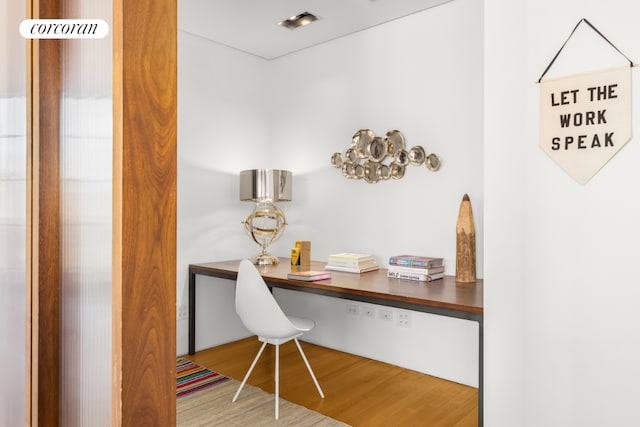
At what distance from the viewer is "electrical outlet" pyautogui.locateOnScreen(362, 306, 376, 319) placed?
3205 mm

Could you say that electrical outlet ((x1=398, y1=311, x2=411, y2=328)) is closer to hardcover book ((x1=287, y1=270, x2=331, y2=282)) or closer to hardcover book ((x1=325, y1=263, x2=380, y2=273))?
hardcover book ((x1=325, y1=263, x2=380, y2=273))

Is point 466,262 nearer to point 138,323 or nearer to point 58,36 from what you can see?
point 138,323

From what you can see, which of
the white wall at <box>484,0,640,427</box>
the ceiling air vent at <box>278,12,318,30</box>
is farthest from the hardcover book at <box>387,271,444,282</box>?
the ceiling air vent at <box>278,12,318,30</box>

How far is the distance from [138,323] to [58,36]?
74cm

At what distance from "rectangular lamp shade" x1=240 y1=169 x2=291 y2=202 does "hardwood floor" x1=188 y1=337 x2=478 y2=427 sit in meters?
1.25

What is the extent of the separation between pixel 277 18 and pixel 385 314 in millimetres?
2278

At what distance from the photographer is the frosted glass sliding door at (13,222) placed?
3.68ft

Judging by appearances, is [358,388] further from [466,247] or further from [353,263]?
[466,247]

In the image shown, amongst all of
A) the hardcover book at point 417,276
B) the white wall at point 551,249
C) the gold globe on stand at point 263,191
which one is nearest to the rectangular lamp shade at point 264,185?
the gold globe on stand at point 263,191

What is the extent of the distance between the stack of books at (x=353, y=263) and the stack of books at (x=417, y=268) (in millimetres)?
257

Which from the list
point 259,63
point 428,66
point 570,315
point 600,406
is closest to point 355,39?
point 428,66

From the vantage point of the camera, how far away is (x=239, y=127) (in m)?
3.74

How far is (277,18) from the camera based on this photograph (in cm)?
305

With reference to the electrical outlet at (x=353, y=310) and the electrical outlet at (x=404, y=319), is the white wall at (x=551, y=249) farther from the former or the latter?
the electrical outlet at (x=353, y=310)
